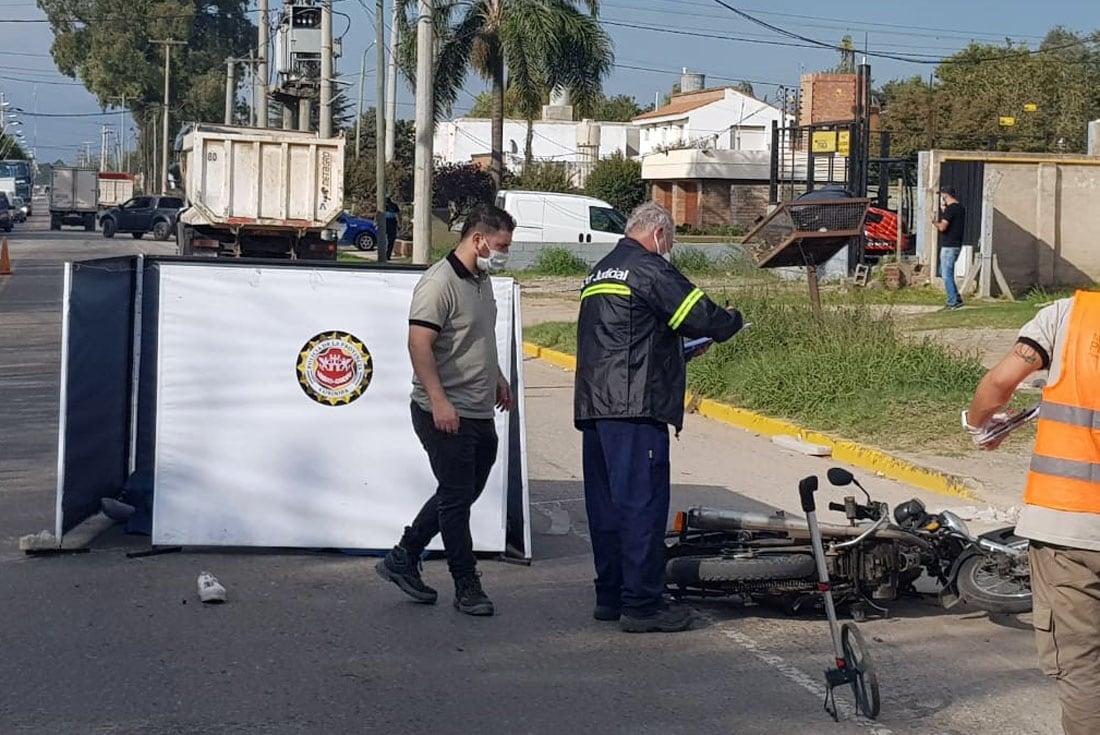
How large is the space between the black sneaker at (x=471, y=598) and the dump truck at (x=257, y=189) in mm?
22609

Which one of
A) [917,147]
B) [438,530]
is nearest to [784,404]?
[438,530]

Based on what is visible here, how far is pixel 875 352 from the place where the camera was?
1384 cm

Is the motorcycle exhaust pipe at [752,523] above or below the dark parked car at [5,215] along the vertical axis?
below

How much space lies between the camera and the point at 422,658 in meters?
6.25

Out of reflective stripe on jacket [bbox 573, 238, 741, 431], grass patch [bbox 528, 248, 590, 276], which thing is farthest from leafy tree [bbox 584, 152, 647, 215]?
reflective stripe on jacket [bbox 573, 238, 741, 431]

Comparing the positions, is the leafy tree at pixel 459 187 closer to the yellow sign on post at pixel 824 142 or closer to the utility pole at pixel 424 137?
the yellow sign on post at pixel 824 142

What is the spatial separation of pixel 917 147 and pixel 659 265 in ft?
185

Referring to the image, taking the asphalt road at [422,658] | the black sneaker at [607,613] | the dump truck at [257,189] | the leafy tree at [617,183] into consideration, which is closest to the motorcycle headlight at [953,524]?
the asphalt road at [422,658]

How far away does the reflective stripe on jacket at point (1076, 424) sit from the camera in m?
4.15

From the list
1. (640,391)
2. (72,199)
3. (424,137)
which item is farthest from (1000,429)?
(72,199)

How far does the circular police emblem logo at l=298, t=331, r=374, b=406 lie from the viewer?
8.00 m

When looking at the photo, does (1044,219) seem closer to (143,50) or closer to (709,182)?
(709,182)

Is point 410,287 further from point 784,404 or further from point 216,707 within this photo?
point 784,404

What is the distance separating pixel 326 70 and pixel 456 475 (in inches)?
1239
